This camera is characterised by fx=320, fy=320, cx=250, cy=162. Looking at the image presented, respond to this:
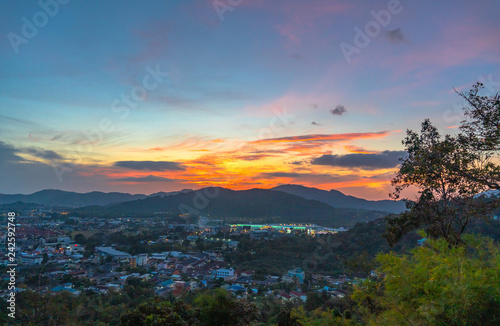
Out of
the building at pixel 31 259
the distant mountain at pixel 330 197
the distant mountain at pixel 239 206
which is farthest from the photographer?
the distant mountain at pixel 330 197

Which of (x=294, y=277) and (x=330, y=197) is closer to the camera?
(x=294, y=277)

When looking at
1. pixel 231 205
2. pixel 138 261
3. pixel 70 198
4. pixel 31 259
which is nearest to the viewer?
pixel 31 259

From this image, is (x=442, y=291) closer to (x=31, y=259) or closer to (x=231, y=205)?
(x=31, y=259)

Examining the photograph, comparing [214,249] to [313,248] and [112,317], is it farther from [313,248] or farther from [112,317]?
[112,317]

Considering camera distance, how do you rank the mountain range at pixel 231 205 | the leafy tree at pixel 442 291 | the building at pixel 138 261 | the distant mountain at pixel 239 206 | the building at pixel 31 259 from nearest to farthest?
the leafy tree at pixel 442 291, the building at pixel 31 259, the building at pixel 138 261, the mountain range at pixel 231 205, the distant mountain at pixel 239 206

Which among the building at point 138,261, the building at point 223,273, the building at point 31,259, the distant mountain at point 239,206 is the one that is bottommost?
the building at point 138,261

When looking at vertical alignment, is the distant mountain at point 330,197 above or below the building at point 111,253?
above

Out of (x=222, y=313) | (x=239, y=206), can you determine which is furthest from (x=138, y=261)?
(x=239, y=206)

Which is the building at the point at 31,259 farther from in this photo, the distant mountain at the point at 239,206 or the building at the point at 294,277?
the distant mountain at the point at 239,206

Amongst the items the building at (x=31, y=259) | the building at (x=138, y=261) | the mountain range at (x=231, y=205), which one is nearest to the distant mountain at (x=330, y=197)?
the mountain range at (x=231, y=205)
